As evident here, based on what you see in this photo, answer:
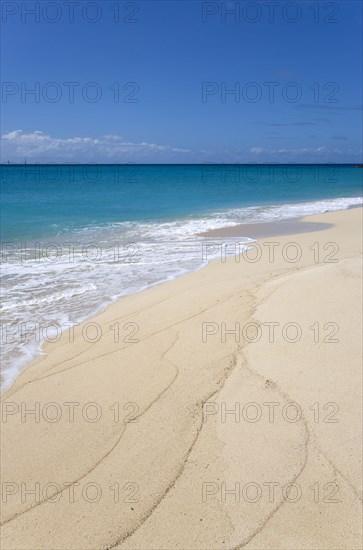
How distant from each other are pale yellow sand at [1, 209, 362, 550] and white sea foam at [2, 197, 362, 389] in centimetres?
69

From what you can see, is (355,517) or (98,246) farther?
(98,246)

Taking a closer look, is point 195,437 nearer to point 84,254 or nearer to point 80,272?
point 80,272

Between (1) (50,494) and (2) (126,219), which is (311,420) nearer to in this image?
(1) (50,494)

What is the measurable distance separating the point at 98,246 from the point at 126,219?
682 cm

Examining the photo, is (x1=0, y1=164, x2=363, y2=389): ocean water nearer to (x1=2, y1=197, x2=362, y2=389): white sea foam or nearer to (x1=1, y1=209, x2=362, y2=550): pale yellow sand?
(x1=2, y1=197, x2=362, y2=389): white sea foam

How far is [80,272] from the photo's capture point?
9594 mm

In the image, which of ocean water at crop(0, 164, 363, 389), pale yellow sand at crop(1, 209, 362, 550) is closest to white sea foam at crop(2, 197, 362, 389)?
ocean water at crop(0, 164, 363, 389)

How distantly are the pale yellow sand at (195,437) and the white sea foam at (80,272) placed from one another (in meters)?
0.69

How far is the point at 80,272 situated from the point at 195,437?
661 centimetres

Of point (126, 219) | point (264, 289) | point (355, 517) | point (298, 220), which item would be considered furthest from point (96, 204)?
point (355, 517)

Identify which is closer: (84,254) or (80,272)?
(80,272)

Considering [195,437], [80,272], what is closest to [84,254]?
[80,272]

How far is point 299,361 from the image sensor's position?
4.45 metres

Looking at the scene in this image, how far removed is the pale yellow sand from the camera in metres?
2.80
